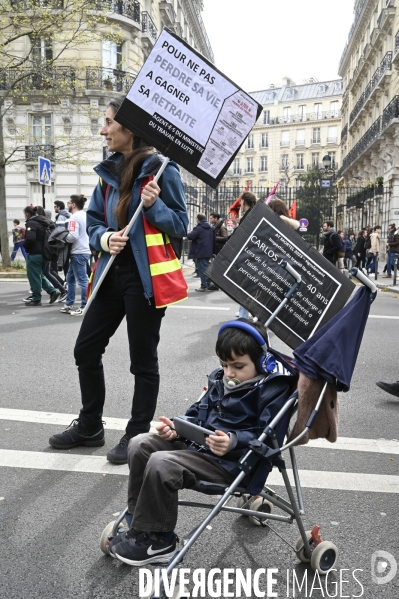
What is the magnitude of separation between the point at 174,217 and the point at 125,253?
1.21 feet

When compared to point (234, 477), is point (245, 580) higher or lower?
lower

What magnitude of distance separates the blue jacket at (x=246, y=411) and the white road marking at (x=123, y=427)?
1649 millimetres

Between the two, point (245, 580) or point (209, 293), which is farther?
point (209, 293)

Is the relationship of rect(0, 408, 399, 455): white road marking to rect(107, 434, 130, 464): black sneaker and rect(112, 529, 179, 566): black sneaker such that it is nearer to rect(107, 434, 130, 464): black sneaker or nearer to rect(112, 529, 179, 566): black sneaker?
rect(107, 434, 130, 464): black sneaker

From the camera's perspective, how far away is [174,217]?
10.8 feet

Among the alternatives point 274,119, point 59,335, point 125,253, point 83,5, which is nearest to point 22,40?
point 83,5

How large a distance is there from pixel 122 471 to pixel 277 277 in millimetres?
1594

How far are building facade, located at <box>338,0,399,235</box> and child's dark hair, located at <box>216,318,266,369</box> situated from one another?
966 inches

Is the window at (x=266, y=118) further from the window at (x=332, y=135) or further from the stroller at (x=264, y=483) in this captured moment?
the stroller at (x=264, y=483)

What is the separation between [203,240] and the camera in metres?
14.1

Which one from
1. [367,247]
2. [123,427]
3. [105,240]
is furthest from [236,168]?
[105,240]

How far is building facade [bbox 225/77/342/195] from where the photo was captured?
278 feet

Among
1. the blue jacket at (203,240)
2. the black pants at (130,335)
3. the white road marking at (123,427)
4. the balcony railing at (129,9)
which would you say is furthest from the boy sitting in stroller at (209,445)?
the balcony railing at (129,9)

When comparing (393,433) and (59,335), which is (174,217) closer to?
(393,433)
